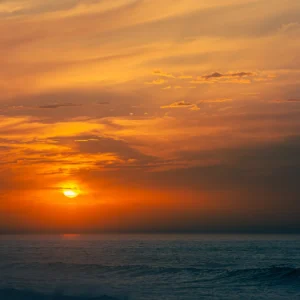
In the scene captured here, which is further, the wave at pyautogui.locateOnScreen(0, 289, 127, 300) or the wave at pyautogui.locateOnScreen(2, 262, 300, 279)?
the wave at pyautogui.locateOnScreen(2, 262, 300, 279)

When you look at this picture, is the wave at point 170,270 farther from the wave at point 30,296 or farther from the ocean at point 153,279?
the wave at point 30,296

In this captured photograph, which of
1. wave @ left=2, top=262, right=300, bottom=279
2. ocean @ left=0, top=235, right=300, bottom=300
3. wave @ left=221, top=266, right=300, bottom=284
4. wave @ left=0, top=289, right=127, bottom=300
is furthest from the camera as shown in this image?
wave @ left=2, top=262, right=300, bottom=279

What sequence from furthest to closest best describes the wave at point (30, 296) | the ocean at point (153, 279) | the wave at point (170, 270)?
1. the wave at point (170, 270)
2. the ocean at point (153, 279)
3. the wave at point (30, 296)

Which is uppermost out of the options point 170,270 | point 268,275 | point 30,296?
point 170,270

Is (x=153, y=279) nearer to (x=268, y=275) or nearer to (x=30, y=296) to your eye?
(x=268, y=275)

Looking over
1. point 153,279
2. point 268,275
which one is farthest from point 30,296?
point 268,275

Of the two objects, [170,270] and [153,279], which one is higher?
[170,270]

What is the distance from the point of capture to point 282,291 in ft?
128

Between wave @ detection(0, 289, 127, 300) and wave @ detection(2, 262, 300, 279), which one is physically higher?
wave @ detection(2, 262, 300, 279)

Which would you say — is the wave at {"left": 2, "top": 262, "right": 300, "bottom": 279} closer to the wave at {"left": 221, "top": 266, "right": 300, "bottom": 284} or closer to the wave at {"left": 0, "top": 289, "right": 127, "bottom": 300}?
the wave at {"left": 221, "top": 266, "right": 300, "bottom": 284}

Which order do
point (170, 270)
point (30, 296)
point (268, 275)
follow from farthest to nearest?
point (170, 270)
point (268, 275)
point (30, 296)

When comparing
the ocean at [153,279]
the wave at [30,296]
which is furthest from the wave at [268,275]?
the wave at [30,296]

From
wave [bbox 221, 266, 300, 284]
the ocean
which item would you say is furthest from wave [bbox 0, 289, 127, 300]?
wave [bbox 221, 266, 300, 284]

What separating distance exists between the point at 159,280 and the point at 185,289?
18.0 feet
